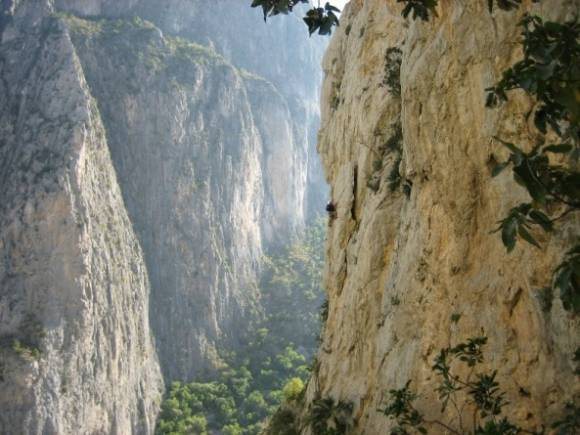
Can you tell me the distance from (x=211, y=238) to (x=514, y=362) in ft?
223

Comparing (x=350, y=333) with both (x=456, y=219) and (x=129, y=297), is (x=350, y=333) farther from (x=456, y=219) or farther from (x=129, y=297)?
(x=129, y=297)

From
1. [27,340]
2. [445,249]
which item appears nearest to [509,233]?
[445,249]

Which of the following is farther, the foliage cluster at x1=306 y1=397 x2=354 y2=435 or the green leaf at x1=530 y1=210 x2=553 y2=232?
the foliage cluster at x1=306 y1=397 x2=354 y2=435

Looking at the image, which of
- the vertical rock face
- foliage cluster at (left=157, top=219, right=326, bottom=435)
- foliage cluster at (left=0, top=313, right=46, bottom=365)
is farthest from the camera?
foliage cluster at (left=157, top=219, right=326, bottom=435)

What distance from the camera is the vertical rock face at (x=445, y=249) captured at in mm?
7188

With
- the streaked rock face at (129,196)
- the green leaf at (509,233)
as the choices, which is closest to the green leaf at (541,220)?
the green leaf at (509,233)

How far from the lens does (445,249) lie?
897 centimetres

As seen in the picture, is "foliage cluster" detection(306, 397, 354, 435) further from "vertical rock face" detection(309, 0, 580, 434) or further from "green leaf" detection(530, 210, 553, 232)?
"green leaf" detection(530, 210, 553, 232)

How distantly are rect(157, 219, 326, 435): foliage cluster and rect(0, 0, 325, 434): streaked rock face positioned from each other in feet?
7.61

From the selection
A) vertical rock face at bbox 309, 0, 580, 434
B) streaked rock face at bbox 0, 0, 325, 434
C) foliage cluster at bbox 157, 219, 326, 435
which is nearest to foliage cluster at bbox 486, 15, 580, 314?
vertical rock face at bbox 309, 0, 580, 434

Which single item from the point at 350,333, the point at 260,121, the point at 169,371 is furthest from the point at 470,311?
the point at 260,121

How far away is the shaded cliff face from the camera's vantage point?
43906 mm

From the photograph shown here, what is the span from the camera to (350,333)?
42.4ft

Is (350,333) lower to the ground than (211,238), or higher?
lower
